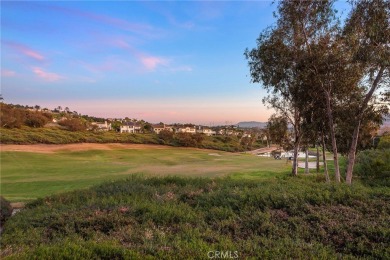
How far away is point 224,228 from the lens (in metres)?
5.71

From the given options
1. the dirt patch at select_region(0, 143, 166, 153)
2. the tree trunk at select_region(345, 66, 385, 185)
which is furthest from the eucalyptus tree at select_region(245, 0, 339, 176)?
the dirt patch at select_region(0, 143, 166, 153)

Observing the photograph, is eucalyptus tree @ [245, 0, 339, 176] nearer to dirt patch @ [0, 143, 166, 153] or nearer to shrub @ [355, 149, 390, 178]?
shrub @ [355, 149, 390, 178]

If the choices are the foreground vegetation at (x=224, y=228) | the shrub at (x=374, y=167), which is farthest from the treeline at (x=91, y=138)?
the shrub at (x=374, y=167)

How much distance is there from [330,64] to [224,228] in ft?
39.7

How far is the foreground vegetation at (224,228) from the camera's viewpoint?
417cm

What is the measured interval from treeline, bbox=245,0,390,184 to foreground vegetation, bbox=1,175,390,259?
→ 819 cm

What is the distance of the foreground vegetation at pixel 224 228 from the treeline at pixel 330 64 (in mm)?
8189

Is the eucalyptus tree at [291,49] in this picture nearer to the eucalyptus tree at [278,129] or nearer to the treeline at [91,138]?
the eucalyptus tree at [278,129]

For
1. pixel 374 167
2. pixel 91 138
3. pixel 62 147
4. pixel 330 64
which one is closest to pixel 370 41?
pixel 330 64

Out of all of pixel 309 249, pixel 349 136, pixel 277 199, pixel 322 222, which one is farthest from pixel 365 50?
pixel 309 249

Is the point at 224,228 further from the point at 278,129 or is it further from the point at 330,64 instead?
the point at 278,129

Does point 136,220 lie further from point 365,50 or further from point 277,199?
point 365,50

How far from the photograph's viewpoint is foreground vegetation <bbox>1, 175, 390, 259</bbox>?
164 inches

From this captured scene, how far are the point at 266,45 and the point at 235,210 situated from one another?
Result: 12.2 m
